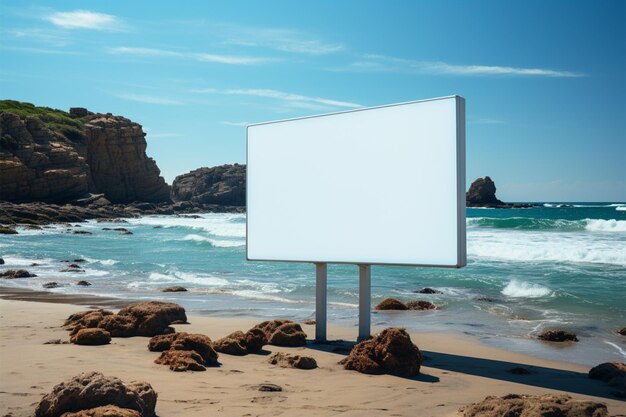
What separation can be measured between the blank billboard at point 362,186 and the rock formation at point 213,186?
9874 centimetres

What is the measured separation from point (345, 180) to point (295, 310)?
4.66m

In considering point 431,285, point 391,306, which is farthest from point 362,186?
point 431,285

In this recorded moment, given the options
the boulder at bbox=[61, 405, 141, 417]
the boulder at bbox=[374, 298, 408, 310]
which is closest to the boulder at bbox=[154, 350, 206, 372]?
the boulder at bbox=[61, 405, 141, 417]

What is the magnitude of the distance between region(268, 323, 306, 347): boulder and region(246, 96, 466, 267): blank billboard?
37.2 inches

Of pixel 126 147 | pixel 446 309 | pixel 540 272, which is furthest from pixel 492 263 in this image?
Answer: pixel 126 147

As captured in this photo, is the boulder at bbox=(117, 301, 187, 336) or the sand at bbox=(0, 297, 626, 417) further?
the boulder at bbox=(117, 301, 187, 336)

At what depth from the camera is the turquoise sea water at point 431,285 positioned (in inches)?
405

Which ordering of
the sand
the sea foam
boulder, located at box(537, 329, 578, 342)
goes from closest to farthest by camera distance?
the sand < boulder, located at box(537, 329, 578, 342) < the sea foam

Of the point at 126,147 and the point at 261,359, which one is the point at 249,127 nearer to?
the point at 261,359

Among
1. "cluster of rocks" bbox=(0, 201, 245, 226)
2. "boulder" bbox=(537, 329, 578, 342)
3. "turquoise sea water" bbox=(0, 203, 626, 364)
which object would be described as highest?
"cluster of rocks" bbox=(0, 201, 245, 226)

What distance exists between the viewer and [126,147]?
85.3m

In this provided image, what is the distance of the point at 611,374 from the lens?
630cm

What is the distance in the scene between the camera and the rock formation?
10900 cm

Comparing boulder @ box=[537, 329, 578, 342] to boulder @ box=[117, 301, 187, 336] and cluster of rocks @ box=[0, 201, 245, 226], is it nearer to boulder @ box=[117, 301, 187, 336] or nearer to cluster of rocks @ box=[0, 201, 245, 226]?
boulder @ box=[117, 301, 187, 336]
